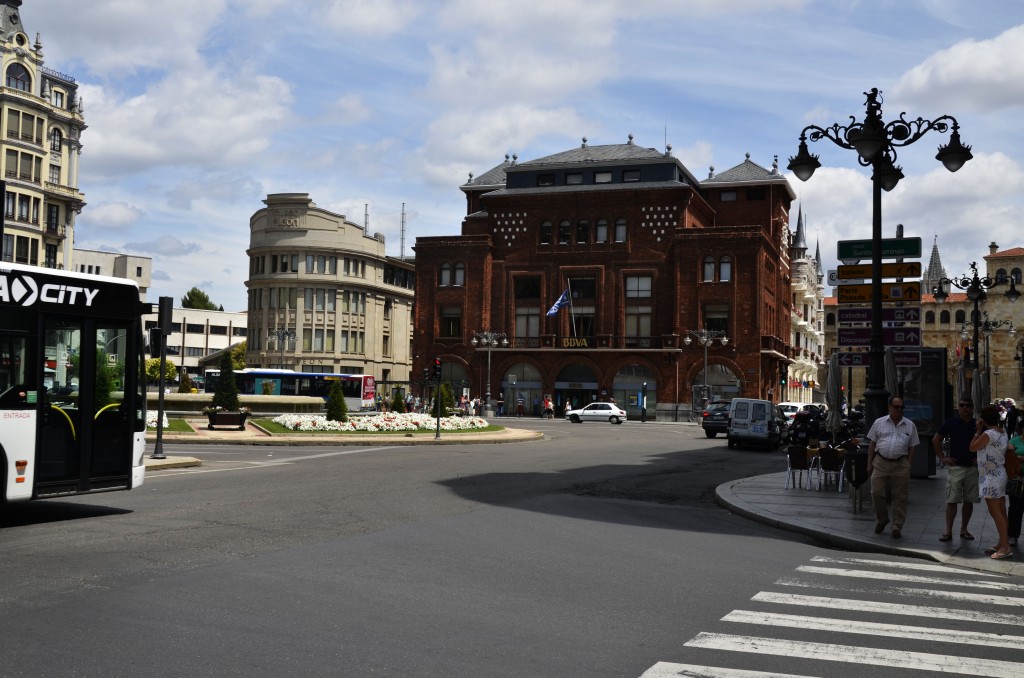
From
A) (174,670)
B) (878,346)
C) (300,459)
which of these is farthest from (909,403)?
(174,670)

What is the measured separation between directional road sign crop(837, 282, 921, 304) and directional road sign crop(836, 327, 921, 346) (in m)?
0.61

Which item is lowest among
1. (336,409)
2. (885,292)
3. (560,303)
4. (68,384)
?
(336,409)

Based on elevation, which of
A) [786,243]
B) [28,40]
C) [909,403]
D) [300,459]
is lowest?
[300,459]

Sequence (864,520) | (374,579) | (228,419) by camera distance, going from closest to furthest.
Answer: (374,579)
(864,520)
(228,419)

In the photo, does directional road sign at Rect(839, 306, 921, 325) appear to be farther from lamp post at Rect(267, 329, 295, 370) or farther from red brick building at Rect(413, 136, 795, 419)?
lamp post at Rect(267, 329, 295, 370)

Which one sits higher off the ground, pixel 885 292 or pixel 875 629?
pixel 885 292

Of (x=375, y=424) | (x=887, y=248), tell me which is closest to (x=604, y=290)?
(x=375, y=424)

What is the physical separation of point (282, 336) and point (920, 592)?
8637 centimetres

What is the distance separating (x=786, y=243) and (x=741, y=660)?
85649 mm

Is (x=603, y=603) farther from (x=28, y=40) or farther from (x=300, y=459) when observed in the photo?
(x=28, y=40)

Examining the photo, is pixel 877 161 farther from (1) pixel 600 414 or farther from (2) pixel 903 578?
(1) pixel 600 414

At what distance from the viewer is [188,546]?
10.8 meters

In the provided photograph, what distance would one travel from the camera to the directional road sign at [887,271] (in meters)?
16.5

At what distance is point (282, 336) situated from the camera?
3625 inches
